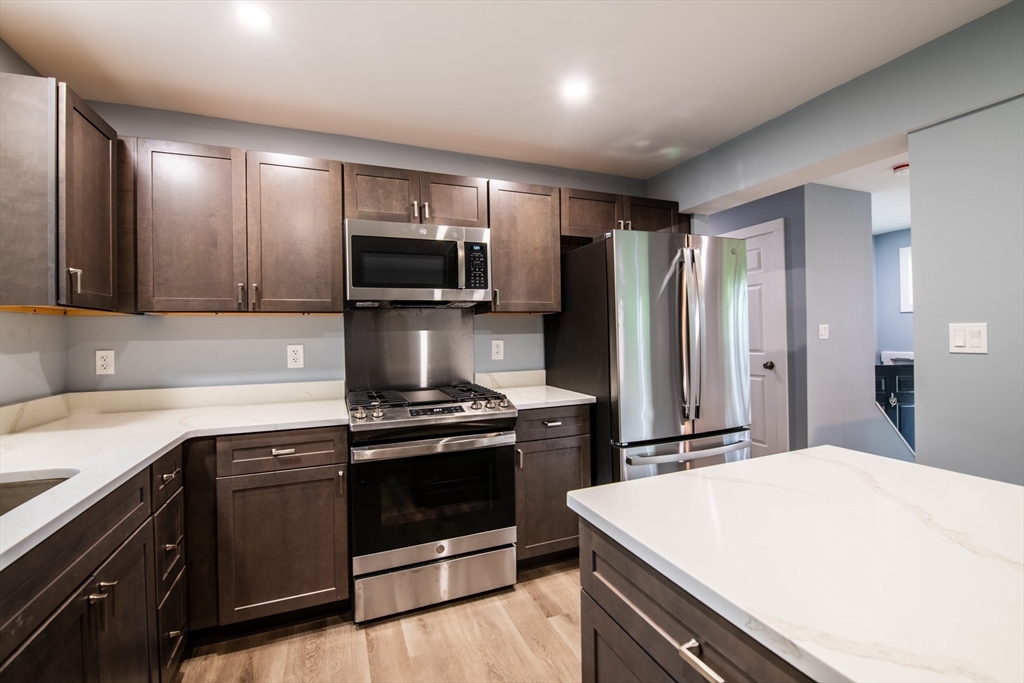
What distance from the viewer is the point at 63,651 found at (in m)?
0.99

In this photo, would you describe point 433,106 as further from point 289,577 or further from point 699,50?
point 289,577

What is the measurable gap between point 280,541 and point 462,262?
60.7 inches

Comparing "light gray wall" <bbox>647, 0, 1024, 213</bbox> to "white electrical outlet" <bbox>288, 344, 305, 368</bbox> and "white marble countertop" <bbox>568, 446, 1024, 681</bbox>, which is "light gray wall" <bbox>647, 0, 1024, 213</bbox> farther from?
"white electrical outlet" <bbox>288, 344, 305, 368</bbox>

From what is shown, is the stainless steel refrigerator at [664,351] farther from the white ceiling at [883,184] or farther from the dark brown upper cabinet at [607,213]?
the white ceiling at [883,184]

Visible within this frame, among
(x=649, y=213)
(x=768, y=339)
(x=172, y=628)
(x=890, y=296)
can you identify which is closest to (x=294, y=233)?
(x=172, y=628)

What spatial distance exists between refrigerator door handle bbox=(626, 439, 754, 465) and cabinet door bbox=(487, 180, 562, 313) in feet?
3.30

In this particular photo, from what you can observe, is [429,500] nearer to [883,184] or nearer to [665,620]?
[665,620]

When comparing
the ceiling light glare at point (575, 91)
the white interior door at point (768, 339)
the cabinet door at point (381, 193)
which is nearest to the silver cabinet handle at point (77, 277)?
the cabinet door at point (381, 193)

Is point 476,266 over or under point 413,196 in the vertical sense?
under

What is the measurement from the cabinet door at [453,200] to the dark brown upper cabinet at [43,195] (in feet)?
4.56

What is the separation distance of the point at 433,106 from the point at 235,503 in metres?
2.07

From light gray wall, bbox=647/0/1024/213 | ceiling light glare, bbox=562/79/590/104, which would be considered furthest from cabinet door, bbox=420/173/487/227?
light gray wall, bbox=647/0/1024/213

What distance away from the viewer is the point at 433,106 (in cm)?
241

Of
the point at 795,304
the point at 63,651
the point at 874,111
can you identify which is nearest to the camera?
the point at 63,651
